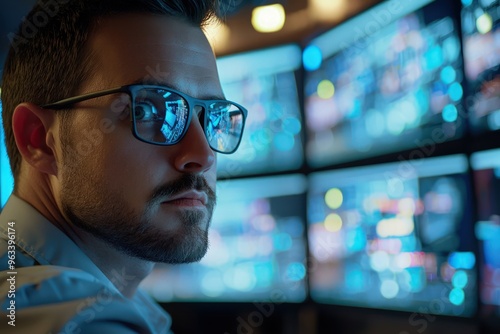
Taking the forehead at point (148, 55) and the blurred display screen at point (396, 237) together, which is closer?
the forehead at point (148, 55)

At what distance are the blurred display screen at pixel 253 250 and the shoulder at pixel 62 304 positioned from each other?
6.13ft

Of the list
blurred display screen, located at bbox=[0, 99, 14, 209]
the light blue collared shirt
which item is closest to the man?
Result: the light blue collared shirt

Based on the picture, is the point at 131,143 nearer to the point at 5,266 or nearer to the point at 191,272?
the point at 5,266

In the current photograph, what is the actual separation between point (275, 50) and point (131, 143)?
174 cm

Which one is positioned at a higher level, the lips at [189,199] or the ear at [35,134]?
the ear at [35,134]

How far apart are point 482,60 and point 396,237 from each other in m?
0.66

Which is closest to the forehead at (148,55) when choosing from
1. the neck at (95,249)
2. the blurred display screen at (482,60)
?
the neck at (95,249)

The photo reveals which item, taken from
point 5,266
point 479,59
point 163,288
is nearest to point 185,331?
point 163,288

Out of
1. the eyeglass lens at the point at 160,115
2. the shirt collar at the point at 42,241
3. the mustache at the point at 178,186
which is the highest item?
the eyeglass lens at the point at 160,115

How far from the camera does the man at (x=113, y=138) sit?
1032mm

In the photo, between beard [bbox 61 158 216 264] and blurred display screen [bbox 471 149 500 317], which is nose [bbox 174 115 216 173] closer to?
beard [bbox 61 158 216 264]

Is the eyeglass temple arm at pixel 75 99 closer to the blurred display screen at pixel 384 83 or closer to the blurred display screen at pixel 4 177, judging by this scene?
the blurred display screen at pixel 384 83

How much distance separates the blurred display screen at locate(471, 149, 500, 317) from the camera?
1.62m

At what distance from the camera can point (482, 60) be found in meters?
1.63
